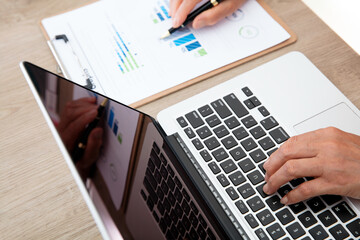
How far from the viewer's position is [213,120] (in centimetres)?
72

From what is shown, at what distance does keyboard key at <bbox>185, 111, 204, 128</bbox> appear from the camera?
2.35 ft

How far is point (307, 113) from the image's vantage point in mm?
735

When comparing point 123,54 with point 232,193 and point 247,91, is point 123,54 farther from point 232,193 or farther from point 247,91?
point 232,193

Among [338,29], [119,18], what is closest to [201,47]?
[119,18]

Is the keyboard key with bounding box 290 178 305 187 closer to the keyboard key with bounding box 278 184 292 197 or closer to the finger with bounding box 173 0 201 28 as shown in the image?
the keyboard key with bounding box 278 184 292 197

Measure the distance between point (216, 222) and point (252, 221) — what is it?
0.19 feet

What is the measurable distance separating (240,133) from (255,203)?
0.41 feet

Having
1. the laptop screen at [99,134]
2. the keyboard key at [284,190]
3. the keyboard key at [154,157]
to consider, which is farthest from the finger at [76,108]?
the keyboard key at [284,190]

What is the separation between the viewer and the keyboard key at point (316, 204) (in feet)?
2.10

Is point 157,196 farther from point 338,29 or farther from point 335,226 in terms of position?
point 338,29

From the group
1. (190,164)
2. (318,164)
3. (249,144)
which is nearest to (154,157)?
(190,164)

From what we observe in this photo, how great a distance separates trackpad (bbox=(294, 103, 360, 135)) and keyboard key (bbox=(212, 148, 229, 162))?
0.46 ft

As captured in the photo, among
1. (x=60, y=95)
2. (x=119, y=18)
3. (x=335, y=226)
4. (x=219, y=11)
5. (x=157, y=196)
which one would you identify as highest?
(x=119, y=18)

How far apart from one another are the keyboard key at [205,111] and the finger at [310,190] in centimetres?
20
